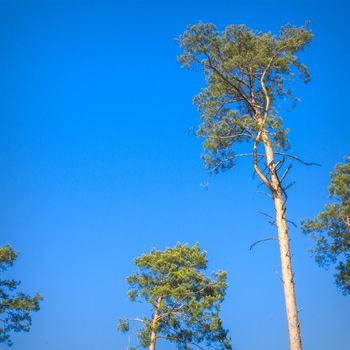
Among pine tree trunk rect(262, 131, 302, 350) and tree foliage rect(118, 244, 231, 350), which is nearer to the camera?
pine tree trunk rect(262, 131, 302, 350)

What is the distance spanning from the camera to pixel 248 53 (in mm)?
11062

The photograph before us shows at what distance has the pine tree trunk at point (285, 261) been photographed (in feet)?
23.1

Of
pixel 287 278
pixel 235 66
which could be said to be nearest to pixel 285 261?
pixel 287 278

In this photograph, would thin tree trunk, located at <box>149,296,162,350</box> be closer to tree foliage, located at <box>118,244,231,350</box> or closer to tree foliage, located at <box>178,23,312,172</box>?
tree foliage, located at <box>118,244,231,350</box>

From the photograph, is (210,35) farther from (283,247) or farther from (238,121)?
(283,247)

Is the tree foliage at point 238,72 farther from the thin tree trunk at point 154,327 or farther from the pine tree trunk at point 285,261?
the thin tree trunk at point 154,327

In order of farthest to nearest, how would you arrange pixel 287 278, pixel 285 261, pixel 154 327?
pixel 154 327
pixel 285 261
pixel 287 278

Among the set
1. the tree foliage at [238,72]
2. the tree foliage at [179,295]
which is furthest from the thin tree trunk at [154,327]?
the tree foliage at [238,72]

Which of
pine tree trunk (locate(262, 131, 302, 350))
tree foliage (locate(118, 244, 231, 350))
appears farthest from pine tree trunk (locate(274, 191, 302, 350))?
tree foliage (locate(118, 244, 231, 350))

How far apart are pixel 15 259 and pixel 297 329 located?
50.8ft

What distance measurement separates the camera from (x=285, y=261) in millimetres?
7777

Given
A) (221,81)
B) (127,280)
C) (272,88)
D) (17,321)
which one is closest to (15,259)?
(17,321)

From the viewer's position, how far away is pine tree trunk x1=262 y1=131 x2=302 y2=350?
705 cm

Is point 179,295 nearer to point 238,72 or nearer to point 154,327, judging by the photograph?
point 154,327
